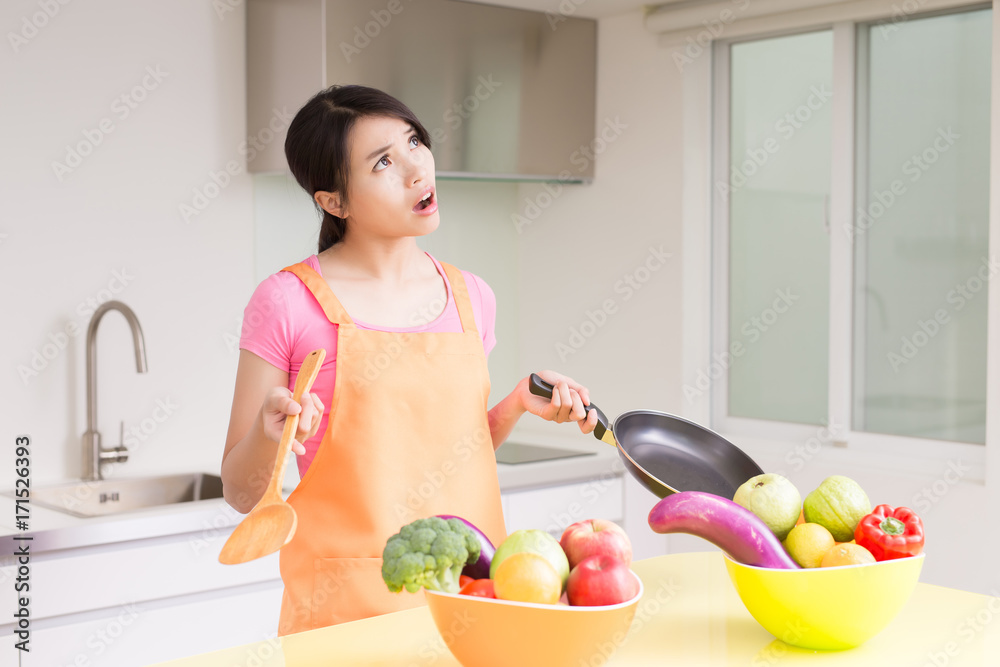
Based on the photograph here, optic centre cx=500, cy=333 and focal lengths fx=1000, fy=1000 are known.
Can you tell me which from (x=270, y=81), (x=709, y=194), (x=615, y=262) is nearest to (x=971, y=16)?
(x=709, y=194)

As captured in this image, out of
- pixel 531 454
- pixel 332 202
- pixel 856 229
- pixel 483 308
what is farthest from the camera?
pixel 531 454

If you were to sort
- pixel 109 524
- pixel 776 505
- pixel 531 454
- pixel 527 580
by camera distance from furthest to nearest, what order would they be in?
1. pixel 531 454
2. pixel 109 524
3. pixel 776 505
4. pixel 527 580

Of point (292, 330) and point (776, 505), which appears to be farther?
point (292, 330)

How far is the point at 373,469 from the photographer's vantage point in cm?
130

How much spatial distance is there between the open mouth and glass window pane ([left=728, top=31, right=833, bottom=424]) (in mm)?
1487

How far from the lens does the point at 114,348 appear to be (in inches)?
91.5

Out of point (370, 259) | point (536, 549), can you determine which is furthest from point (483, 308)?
point (536, 549)

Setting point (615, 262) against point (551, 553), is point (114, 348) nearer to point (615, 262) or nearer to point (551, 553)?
point (615, 262)

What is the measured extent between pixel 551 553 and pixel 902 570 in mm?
368

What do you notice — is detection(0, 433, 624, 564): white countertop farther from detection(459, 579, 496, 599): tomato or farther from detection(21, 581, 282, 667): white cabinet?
detection(459, 579, 496, 599): tomato

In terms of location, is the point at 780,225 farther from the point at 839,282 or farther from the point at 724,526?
the point at 724,526

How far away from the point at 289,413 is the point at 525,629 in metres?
0.32

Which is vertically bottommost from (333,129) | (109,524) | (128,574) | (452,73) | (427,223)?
(128,574)

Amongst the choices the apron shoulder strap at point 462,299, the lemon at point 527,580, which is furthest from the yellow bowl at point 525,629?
the apron shoulder strap at point 462,299
